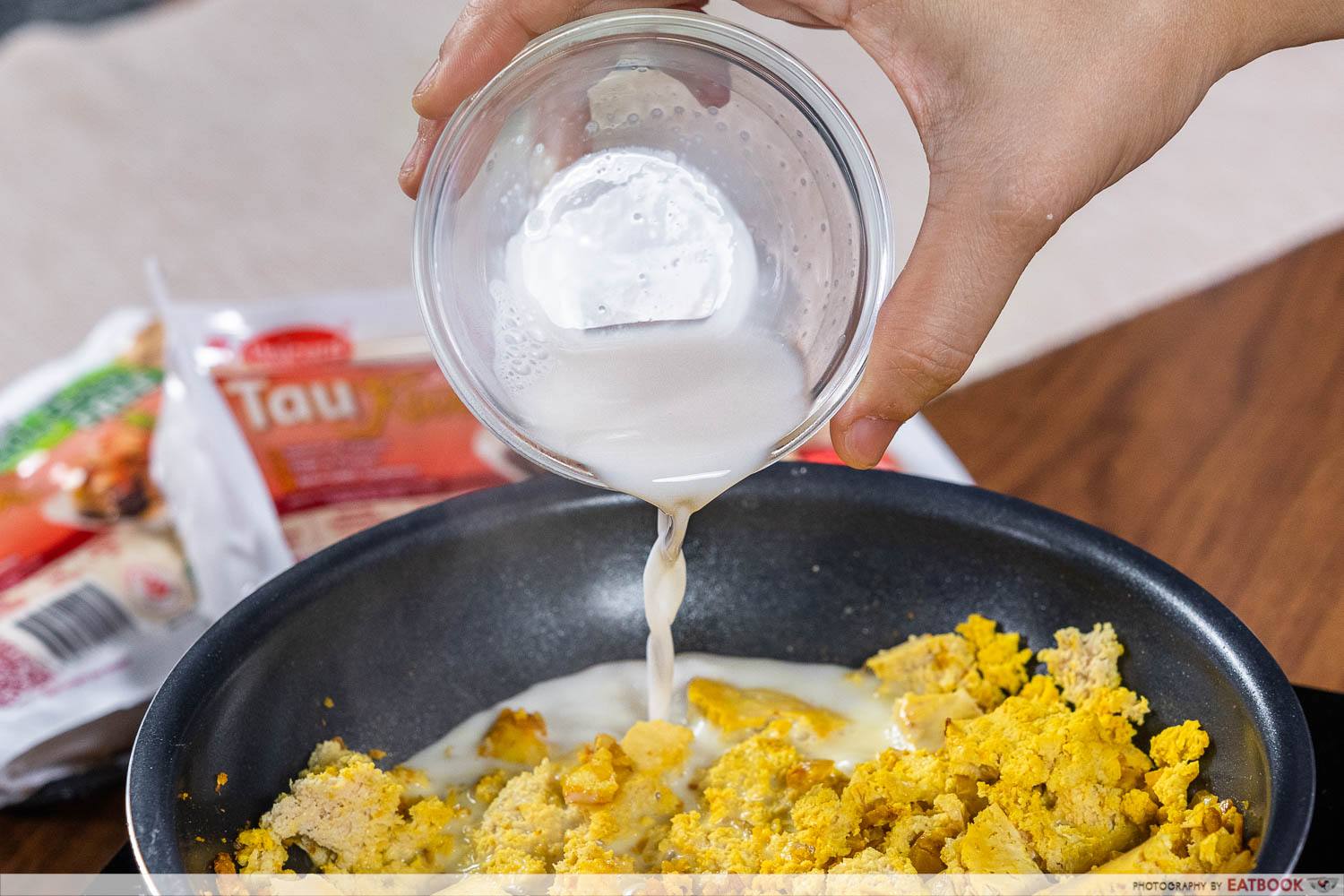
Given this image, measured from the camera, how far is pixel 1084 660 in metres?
0.73

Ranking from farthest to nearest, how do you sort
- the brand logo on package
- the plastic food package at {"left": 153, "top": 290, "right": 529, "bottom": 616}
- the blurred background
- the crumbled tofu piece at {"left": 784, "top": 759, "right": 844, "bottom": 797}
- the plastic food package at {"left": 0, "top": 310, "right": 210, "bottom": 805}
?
1. the blurred background
2. the brand logo on package
3. the plastic food package at {"left": 153, "top": 290, "right": 529, "bottom": 616}
4. the plastic food package at {"left": 0, "top": 310, "right": 210, "bottom": 805}
5. the crumbled tofu piece at {"left": 784, "top": 759, "right": 844, "bottom": 797}

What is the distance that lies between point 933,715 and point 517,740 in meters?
0.23

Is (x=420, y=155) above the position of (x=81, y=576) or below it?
above

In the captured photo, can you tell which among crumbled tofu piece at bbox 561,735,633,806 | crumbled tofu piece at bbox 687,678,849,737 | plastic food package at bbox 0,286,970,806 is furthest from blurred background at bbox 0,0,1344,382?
crumbled tofu piece at bbox 561,735,633,806

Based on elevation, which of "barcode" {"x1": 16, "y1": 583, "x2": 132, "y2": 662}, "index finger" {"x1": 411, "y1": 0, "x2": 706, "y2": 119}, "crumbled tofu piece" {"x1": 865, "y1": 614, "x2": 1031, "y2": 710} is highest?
"index finger" {"x1": 411, "y1": 0, "x2": 706, "y2": 119}

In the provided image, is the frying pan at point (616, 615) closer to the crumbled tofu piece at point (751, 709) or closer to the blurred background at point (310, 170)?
the crumbled tofu piece at point (751, 709)

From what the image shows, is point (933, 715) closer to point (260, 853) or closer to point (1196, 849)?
point (1196, 849)

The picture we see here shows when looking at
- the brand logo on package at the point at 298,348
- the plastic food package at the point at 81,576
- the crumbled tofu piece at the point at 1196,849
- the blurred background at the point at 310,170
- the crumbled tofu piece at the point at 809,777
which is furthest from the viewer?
the blurred background at the point at 310,170

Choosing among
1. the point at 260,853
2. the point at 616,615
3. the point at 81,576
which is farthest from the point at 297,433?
the point at 260,853

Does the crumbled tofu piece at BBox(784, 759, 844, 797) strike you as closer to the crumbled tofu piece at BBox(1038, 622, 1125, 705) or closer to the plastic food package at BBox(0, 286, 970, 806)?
the crumbled tofu piece at BBox(1038, 622, 1125, 705)

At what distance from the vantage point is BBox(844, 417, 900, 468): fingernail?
25.5 inches

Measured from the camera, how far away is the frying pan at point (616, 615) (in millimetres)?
630

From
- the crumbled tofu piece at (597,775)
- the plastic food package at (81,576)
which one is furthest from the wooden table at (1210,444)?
the crumbled tofu piece at (597,775)

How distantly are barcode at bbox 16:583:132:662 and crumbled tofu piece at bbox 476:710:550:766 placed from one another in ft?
1.02
